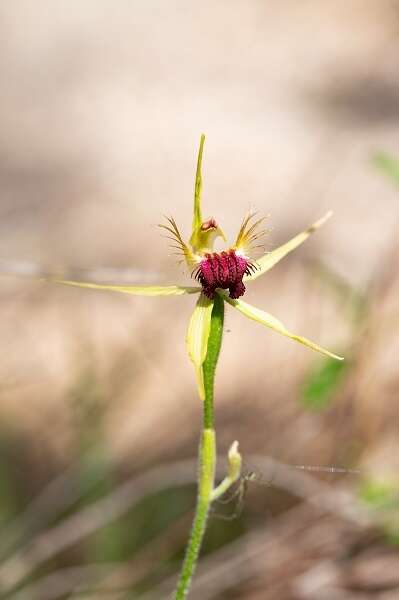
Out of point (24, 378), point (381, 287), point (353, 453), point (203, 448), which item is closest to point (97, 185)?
point (24, 378)

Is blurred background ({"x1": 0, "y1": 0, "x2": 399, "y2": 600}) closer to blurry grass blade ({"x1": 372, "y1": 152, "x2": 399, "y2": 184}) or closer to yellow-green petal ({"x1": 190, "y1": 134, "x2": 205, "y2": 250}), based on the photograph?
blurry grass blade ({"x1": 372, "y1": 152, "x2": 399, "y2": 184})

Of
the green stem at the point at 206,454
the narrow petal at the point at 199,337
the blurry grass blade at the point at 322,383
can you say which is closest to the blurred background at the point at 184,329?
the blurry grass blade at the point at 322,383

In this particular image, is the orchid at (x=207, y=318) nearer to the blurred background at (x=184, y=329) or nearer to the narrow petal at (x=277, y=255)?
the narrow petal at (x=277, y=255)

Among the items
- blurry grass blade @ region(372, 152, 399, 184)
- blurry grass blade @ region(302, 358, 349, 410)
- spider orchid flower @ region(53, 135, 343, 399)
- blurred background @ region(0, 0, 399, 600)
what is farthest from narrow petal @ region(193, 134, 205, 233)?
blurry grass blade @ region(372, 152, 399, 184)

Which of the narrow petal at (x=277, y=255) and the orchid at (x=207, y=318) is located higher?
the narrow petal at (x=277, y=255)

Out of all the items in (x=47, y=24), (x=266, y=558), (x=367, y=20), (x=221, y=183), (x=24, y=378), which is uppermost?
(x=47, y=24)

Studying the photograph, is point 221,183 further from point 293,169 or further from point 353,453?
point 353,453

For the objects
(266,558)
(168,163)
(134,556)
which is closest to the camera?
(266,558)
